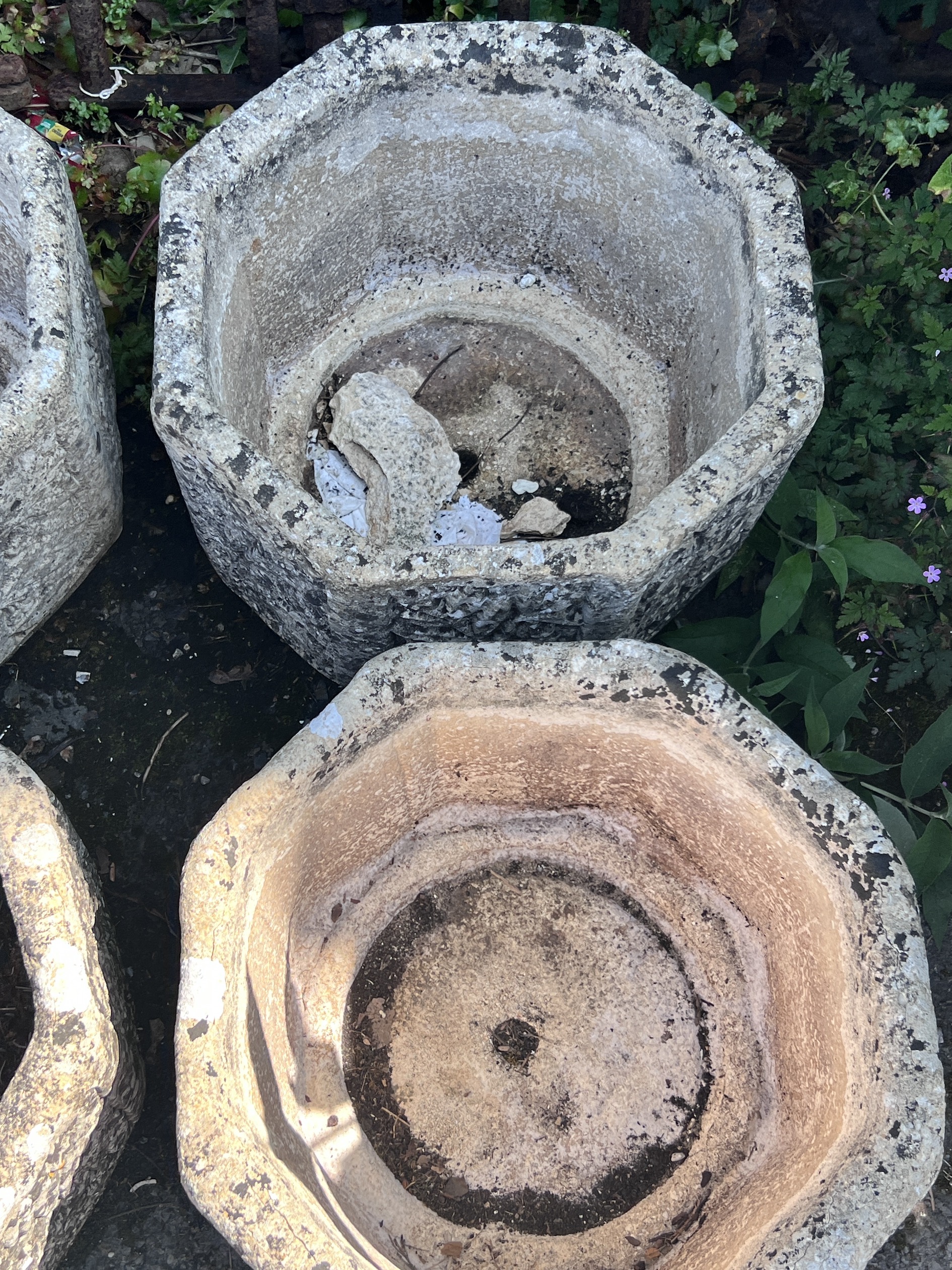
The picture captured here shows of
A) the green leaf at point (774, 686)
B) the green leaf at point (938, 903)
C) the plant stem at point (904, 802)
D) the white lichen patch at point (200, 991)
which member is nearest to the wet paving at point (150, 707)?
the white lichen patch at point (200, 991)

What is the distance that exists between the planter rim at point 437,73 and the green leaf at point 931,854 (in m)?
0.80

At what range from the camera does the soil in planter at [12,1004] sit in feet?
6.92

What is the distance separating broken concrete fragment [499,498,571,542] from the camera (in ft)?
7.89

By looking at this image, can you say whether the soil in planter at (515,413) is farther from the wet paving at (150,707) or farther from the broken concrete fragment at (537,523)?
the wet paving at (150,707)

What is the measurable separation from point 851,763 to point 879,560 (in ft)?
1.36

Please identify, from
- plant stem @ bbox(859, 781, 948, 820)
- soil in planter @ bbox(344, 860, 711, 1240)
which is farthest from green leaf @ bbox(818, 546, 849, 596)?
soil in planter @ bbox(344, 860, 711, 1240)

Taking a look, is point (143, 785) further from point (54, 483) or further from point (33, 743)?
point (54, 483)

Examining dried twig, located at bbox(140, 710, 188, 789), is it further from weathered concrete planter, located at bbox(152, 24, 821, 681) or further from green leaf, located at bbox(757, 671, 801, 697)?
green leaf, located at bbox(757, 671, 801, 697)

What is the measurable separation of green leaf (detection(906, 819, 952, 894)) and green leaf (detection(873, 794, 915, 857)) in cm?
2

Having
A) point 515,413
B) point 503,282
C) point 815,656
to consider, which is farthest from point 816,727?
point 503,282

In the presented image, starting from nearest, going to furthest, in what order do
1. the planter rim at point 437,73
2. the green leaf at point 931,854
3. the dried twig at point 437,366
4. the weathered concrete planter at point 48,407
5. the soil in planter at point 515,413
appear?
the planter rim at point 437,73 < the weathered concrete planter at point 48,407 < the green leaf at point 931,854 < the soil in planter at point 515,413 < the dried twig at point 437,366

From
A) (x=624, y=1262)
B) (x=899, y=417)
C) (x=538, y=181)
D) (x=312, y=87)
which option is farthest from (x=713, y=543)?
(x=624, y=1262)

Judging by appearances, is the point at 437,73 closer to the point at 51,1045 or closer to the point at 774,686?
the point at 774,686

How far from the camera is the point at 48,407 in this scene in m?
1.87
